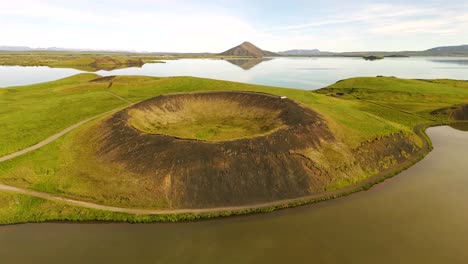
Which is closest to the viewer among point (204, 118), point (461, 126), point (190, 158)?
point (190, 158)

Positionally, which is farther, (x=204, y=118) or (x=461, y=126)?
(x=461, y=126)

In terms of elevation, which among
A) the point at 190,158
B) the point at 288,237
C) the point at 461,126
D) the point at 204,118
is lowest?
the point at 288,237

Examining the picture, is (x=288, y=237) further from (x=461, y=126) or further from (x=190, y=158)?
(x=461, y=126)

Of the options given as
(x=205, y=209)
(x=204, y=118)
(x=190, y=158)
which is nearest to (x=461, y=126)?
(x=204, y=118)

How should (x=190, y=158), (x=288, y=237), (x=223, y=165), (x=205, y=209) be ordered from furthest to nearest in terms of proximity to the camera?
(x=190, y=158), (x=223, y=165), (x=205, y=209), (x=288, y=237)

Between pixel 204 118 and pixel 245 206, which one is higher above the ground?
pixel 204 118

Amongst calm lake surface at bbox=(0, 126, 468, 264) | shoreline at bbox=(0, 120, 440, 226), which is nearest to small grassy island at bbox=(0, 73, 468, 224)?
shoreline at bbox=(0, 120, 440, 226)

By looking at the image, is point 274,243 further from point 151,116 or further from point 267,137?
point 151,116
